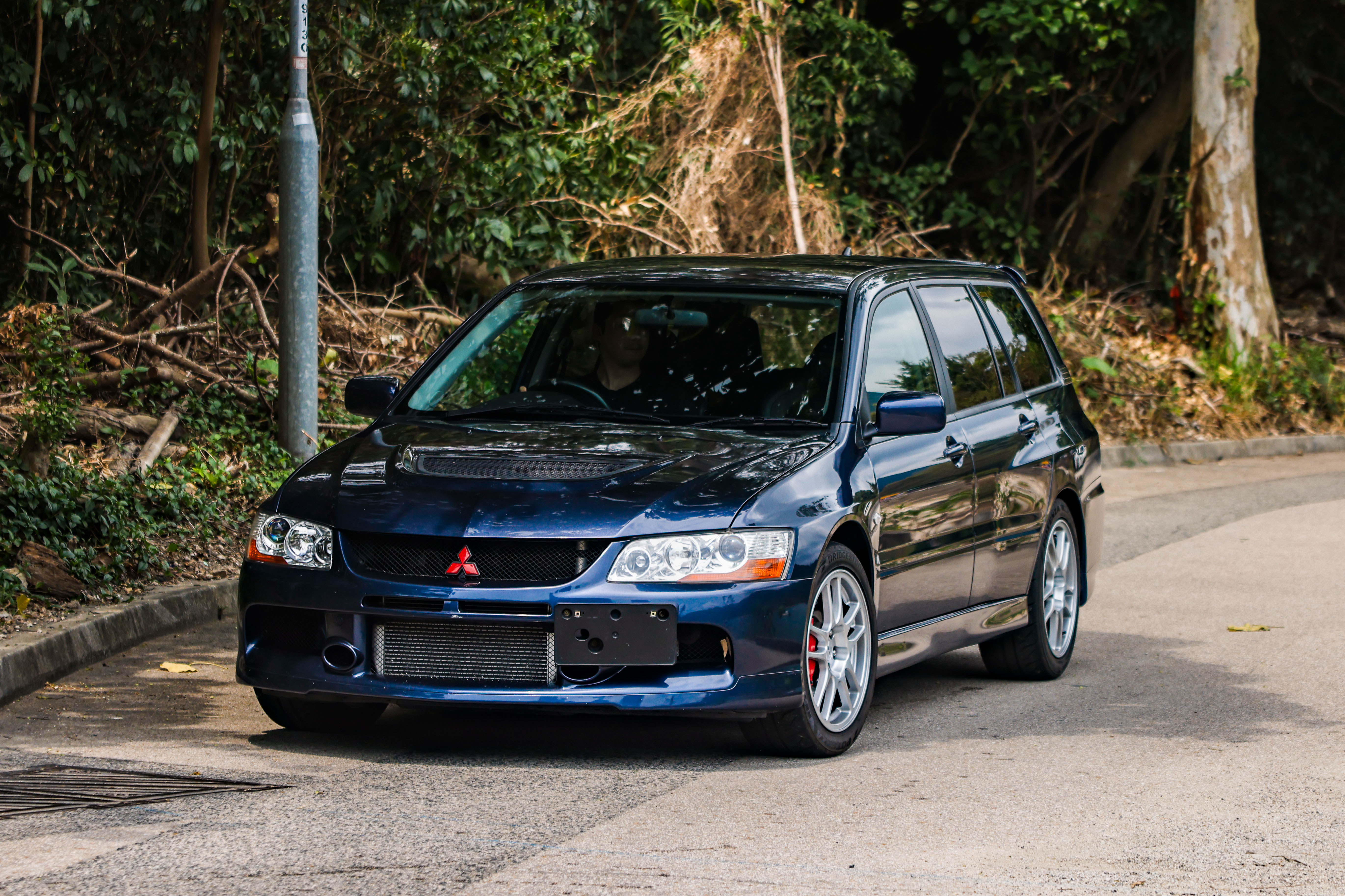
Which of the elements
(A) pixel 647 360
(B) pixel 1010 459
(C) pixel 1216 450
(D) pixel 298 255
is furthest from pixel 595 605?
(C) pixel 1216 450

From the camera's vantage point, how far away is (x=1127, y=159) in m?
24.0

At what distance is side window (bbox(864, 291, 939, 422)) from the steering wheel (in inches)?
39.0

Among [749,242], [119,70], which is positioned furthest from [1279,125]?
[119,70]

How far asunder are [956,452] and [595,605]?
2.13 meters

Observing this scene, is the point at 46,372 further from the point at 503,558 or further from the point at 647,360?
the point at 503,558

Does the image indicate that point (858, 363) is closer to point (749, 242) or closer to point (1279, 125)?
point (749, 242)

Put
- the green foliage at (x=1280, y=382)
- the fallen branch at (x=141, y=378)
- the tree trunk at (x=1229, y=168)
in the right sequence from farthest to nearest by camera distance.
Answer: the tree trunk at (x=1229, y=168)
the green foliage at (x=1280, y=382)
the fallen branch at (x=141, y=378)

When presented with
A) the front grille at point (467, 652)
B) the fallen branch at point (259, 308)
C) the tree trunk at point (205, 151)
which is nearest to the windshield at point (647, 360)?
the front grille at point (467, 652)

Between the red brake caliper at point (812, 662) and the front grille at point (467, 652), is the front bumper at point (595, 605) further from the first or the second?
the red brake caliper at point (812, 662)

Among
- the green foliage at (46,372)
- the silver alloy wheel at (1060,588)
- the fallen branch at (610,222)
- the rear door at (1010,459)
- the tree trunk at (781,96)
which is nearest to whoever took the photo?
the rear door at (1010,459)

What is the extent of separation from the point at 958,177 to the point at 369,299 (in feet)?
37.5

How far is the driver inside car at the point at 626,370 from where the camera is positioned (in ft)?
22.4

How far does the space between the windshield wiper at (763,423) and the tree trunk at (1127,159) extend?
18.1 meters

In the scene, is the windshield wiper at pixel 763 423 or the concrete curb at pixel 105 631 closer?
the windshield wiper at pixel 763 423
